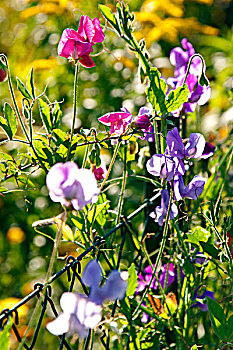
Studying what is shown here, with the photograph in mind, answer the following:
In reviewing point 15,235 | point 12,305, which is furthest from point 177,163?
point 15,235

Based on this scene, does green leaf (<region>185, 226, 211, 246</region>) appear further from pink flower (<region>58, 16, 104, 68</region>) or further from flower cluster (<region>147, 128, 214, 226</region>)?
pink flower (<region>58, 16, 104, 68</region>)

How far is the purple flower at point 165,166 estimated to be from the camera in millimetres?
658

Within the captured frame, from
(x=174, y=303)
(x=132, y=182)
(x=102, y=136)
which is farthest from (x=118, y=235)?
(x=102, y=136)

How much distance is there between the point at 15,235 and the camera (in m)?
1.67

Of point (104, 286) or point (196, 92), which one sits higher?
point (196, 92)

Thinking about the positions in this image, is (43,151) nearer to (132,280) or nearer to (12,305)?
(132,280)

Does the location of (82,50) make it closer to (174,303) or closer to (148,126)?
(148,126)

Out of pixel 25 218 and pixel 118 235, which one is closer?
pixel 118 235

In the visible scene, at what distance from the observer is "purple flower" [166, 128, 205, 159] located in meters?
0.67

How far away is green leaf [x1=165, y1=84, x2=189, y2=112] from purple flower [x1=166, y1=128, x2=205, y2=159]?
48 millimetres

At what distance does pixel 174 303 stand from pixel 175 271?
0.38 feet

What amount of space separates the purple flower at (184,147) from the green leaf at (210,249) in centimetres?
13

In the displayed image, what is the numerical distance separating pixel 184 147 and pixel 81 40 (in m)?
0.21

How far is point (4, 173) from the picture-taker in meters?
0.70
